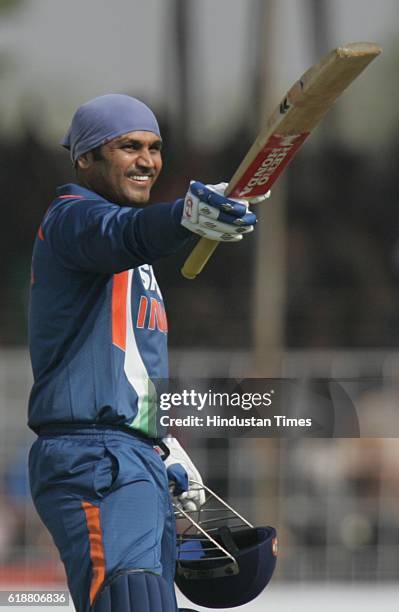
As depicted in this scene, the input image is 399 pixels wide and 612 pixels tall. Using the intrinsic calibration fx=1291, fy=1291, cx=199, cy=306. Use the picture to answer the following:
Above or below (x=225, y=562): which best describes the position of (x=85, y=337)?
above

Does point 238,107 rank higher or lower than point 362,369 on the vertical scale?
higher

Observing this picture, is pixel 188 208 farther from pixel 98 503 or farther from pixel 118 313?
pixel 98 503

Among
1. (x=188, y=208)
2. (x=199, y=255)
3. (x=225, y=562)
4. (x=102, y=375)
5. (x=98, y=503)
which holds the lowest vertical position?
(x=225, y=562)

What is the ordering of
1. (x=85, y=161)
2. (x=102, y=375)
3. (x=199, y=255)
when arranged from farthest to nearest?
1. (x=85, y=161)
2. (x=102, y=375)
3. (x=199, y=255)

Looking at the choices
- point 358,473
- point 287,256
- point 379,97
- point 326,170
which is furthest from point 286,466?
point 379,97

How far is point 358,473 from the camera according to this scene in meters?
4.22

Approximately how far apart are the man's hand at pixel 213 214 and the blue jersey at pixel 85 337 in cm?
21

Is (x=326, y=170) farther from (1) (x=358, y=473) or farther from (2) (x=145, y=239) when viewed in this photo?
(2) (x=145, y=239)

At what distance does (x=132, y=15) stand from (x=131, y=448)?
122 inches

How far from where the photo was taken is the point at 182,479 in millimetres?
2273

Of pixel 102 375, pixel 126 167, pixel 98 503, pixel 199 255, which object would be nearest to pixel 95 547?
pixel 98 503

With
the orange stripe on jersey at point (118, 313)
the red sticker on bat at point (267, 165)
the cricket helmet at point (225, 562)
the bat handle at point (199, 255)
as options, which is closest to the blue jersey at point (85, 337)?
the orange stripe on jersey at point (118, 313)

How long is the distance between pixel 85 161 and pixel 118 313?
0.87ft

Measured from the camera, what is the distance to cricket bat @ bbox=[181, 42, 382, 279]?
65.0 inches
